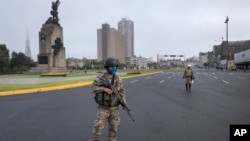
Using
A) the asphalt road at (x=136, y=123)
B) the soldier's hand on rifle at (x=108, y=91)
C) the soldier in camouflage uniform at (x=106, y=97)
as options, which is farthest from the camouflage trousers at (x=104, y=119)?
the asphalt road at (x=136, y=123)

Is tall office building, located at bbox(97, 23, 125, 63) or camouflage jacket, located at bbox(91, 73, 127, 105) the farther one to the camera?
tall office building, located at bbox(97, 23, 125, 63)

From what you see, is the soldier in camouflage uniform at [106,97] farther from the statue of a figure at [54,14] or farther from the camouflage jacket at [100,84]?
the statue of a figure at [54,14]

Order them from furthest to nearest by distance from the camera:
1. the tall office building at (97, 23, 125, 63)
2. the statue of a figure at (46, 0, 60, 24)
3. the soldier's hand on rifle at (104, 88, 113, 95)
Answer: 1. the tall office building at (97, 23, 125, 63)
2. the statue of a figure at (46, 0, 60, 24)
3. the soldier's hand on rifle at (104, 88, 113, 95)

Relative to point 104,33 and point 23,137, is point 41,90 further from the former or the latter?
point 104,33

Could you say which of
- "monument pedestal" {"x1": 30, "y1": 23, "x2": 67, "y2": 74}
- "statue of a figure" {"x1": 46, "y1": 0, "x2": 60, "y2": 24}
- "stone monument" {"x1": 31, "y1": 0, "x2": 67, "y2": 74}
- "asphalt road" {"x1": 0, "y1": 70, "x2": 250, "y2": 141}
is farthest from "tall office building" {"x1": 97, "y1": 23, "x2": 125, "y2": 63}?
"asphalt road" {"x1": 0, "y1": 70, "x2": 250, "y2": 141}

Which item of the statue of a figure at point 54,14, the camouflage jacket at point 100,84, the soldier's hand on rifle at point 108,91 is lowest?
the soldier's hand on rifle at point 108,91

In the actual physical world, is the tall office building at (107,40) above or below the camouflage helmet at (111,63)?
above

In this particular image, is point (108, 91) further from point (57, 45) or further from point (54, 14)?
point (54, 14)

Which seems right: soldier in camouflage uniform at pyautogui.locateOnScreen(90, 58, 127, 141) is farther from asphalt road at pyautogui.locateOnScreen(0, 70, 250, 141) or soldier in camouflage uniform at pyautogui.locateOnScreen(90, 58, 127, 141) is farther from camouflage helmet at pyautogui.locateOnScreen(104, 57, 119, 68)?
asphalt road at pyautogui.locateOnScreen(0, 70, 250, 141)

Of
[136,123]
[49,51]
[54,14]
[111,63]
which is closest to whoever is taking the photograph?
[111,63]

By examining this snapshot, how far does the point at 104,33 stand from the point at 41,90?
96292 mm

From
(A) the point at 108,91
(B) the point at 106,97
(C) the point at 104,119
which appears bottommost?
(C) the point at 104,119

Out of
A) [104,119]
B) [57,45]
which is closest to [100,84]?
[104,119]

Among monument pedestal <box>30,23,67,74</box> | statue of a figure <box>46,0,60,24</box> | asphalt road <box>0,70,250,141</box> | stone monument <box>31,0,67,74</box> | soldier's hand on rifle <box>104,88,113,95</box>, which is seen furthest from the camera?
statue of a figure <box>46,0,60,24</box>
